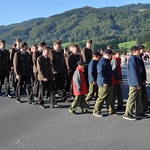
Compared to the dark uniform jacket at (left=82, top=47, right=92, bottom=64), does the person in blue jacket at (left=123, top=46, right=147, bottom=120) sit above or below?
below

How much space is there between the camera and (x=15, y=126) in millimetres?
6875

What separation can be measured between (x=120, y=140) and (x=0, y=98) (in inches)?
247

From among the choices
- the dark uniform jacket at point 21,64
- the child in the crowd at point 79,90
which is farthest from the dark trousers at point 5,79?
the child in the crowd at point 79,90

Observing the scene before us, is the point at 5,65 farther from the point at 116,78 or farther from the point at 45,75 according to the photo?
the point at 116,78

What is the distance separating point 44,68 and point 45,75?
0.72 ft

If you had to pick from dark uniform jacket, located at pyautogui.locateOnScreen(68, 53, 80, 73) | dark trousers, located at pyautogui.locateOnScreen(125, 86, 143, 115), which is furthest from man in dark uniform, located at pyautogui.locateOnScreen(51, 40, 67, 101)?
dark trousers, located at pyautogui.locateOnScreen(125, 86, 143, 115)

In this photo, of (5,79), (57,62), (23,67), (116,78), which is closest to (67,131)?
(116,78)

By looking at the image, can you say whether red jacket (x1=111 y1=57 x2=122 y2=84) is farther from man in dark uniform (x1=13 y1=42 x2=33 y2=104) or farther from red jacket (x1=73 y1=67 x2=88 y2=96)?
man in dark uniform (x1=13 y1=42 x2=33 y2=104)

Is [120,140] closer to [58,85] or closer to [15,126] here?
[15,126]

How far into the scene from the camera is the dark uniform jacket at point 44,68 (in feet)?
28.9

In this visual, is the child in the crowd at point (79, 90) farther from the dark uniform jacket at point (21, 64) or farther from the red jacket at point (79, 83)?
the dark uniform jacket at point (21, 64)

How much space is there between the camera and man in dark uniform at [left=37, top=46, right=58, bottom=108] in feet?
28.9

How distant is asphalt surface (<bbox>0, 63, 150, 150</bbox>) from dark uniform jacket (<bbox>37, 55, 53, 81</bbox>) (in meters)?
1.06

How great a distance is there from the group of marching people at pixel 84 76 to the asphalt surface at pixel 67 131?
46 centimetres
